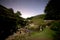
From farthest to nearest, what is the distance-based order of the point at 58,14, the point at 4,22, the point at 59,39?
1. the point at 58,14
2. the point at 4,22
3. the point at 59,39

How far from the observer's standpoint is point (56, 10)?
3291 centimetres

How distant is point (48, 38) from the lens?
14.4 m

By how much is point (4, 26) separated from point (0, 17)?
9.33 feet

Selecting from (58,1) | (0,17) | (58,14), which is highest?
(58,1)

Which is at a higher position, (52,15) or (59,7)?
(59,7)

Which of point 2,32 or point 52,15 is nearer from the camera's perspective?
point 2,32

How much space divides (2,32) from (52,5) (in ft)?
71.0

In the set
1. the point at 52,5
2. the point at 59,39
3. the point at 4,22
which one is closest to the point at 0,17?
the point at 4,22

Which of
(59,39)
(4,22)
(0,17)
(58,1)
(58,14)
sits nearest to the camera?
(59,39)

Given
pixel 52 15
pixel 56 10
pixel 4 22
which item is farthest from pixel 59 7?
pixel 4 22

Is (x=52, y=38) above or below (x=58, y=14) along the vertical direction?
below

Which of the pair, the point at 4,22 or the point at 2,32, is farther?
the point at 4,22

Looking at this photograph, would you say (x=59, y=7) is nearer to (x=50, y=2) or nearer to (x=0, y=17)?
(x=50, y=2)

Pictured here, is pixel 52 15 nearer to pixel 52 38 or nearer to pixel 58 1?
pixel 58 1
